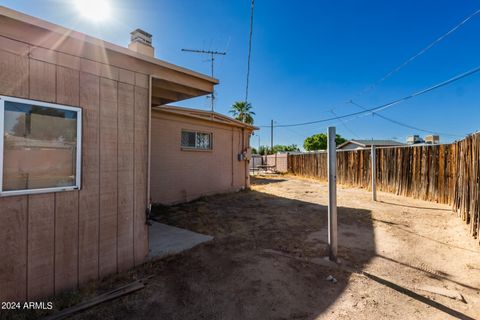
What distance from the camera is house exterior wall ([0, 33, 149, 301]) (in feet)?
6.77

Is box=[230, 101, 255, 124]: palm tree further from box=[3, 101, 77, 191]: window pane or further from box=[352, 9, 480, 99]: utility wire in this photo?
box=[3, 101, 77, 191]: window pane

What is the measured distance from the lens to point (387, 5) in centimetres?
784

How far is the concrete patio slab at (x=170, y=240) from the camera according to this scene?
345 centimetres

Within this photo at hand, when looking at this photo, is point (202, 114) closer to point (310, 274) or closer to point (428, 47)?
point (310, 274)

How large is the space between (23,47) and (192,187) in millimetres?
6073

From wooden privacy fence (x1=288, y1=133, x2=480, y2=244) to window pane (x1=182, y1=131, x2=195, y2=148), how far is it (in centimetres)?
699

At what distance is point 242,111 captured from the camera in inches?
1025

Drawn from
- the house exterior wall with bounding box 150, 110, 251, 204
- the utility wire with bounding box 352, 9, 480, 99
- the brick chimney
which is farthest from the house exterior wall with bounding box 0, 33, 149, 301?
the utility wire with bounding box 352, 9, 480, 99

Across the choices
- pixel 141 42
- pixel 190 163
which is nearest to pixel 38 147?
pixel 141 42

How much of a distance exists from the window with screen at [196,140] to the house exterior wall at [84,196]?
15.0 feet

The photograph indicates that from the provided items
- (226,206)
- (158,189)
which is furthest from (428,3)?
(158,189)

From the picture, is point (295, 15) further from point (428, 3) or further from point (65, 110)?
point (65, 110)

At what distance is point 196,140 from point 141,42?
4914 millimetres

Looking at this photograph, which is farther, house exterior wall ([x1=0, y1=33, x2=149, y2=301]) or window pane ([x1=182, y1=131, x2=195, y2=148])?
window pane ([x1=182, y1=131, x2=195, y2=148])
